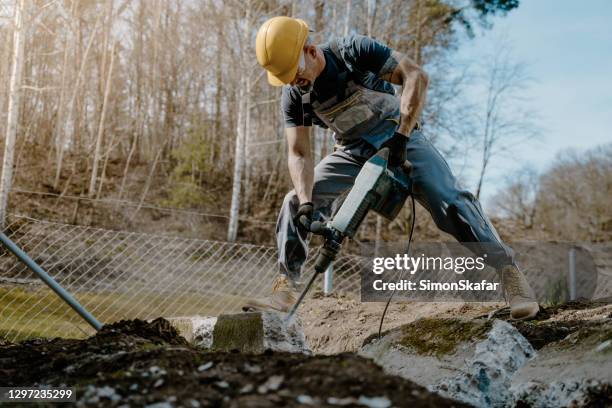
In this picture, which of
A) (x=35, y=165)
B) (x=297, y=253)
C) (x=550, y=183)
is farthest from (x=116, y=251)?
(x=550, y=183)

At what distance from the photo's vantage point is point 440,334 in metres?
2.39

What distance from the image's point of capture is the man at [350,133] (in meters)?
2.69

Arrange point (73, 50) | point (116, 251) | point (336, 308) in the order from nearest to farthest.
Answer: point (336, 308)
point (116, 251)
point (73, 50)

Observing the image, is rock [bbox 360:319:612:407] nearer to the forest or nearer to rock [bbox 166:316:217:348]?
rock [bbox 166:316:217:348]

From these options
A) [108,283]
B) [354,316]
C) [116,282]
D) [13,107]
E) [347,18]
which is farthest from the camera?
[347,18]

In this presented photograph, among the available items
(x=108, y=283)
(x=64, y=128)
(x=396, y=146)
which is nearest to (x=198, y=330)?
(x=396, y=146)

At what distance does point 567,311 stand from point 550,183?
43.4 ft

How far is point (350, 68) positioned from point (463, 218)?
0.95 metres

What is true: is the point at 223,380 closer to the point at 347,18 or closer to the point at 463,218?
the point at 463,218

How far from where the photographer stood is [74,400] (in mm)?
1331

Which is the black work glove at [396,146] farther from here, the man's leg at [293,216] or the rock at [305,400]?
the rock at [305,400]

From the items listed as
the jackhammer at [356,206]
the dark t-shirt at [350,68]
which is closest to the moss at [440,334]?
the jackhammer at [356,206]

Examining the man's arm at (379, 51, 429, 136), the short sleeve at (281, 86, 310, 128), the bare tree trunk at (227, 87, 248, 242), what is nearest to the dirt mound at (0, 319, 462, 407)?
the man's arm at (379, 51, 429, 136)

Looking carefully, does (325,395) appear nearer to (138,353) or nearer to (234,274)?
(138,353)
